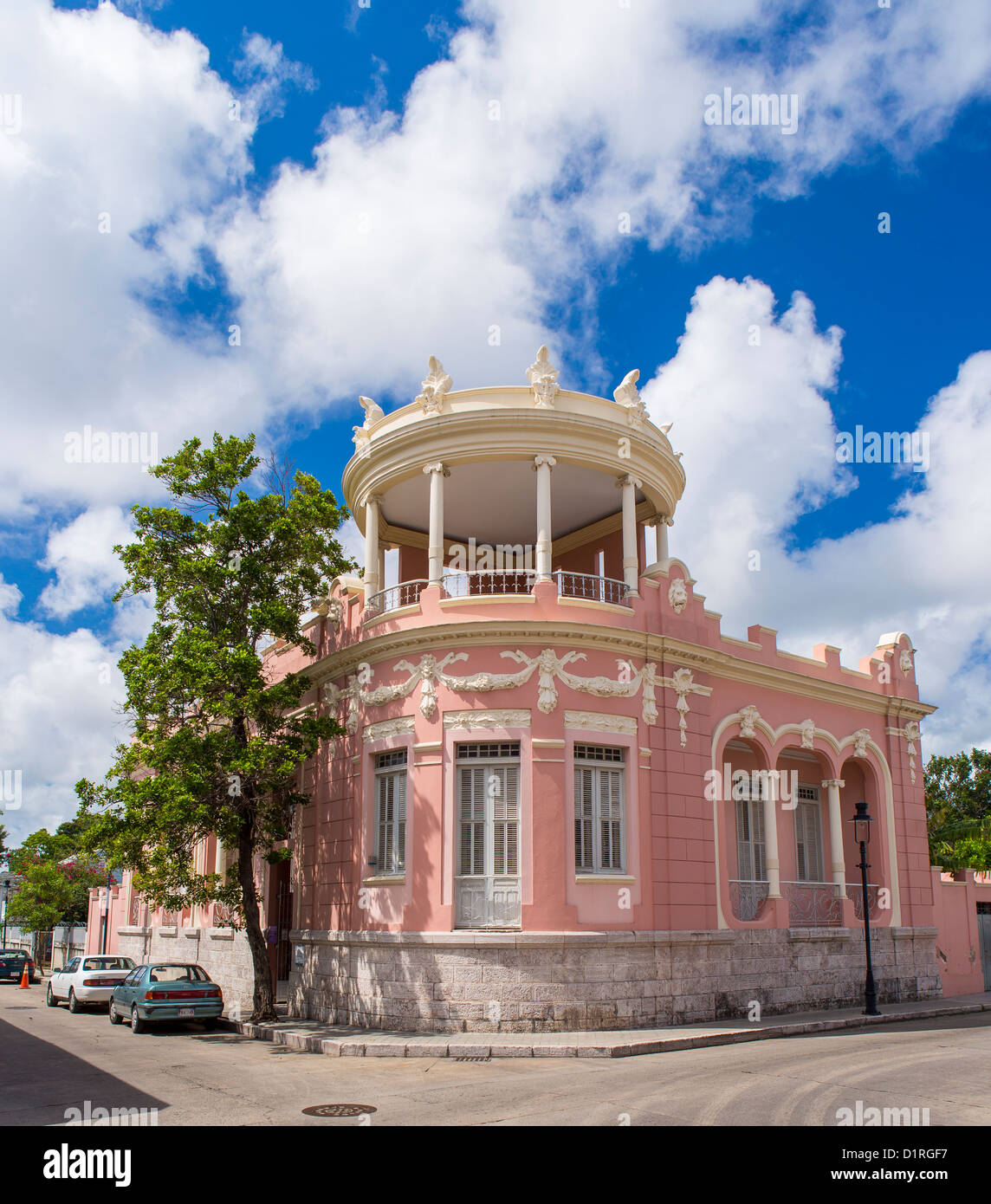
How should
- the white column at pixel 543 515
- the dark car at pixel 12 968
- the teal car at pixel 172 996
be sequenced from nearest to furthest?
the white column at pixel 543 515 → the teal car at pixel 172 996 → the dark car at pixel 12 968

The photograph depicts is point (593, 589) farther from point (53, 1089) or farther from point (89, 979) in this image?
point (89, 979)

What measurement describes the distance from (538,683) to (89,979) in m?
15.3

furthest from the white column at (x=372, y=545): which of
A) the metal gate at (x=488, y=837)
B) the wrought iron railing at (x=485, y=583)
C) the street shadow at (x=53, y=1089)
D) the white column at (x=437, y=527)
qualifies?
the street shadow at (x=53, y=1089)

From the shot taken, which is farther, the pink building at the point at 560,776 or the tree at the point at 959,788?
the tree at the point at 959,788

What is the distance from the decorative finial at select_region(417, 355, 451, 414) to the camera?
19797mm

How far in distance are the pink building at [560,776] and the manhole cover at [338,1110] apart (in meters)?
5.80

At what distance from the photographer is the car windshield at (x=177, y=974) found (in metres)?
19.9

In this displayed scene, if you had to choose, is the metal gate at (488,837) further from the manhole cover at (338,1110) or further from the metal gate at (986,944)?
the metal gate at (986,944)

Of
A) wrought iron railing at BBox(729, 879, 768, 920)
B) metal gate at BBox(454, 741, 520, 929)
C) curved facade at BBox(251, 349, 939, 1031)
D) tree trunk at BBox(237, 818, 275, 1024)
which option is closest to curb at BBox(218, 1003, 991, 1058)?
tree trunk at BBox(237, 818, 275, 1024)

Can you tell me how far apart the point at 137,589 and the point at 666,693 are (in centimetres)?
1043

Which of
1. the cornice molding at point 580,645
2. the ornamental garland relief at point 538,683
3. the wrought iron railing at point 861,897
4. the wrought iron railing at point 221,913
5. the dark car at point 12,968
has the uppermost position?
the cornice molding at point 580,645

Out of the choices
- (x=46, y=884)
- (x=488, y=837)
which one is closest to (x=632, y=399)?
(x=488, y=837)

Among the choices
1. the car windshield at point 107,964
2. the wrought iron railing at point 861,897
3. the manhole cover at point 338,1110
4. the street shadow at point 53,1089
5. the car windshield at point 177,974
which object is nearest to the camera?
the manhole cover at point 338,1110
